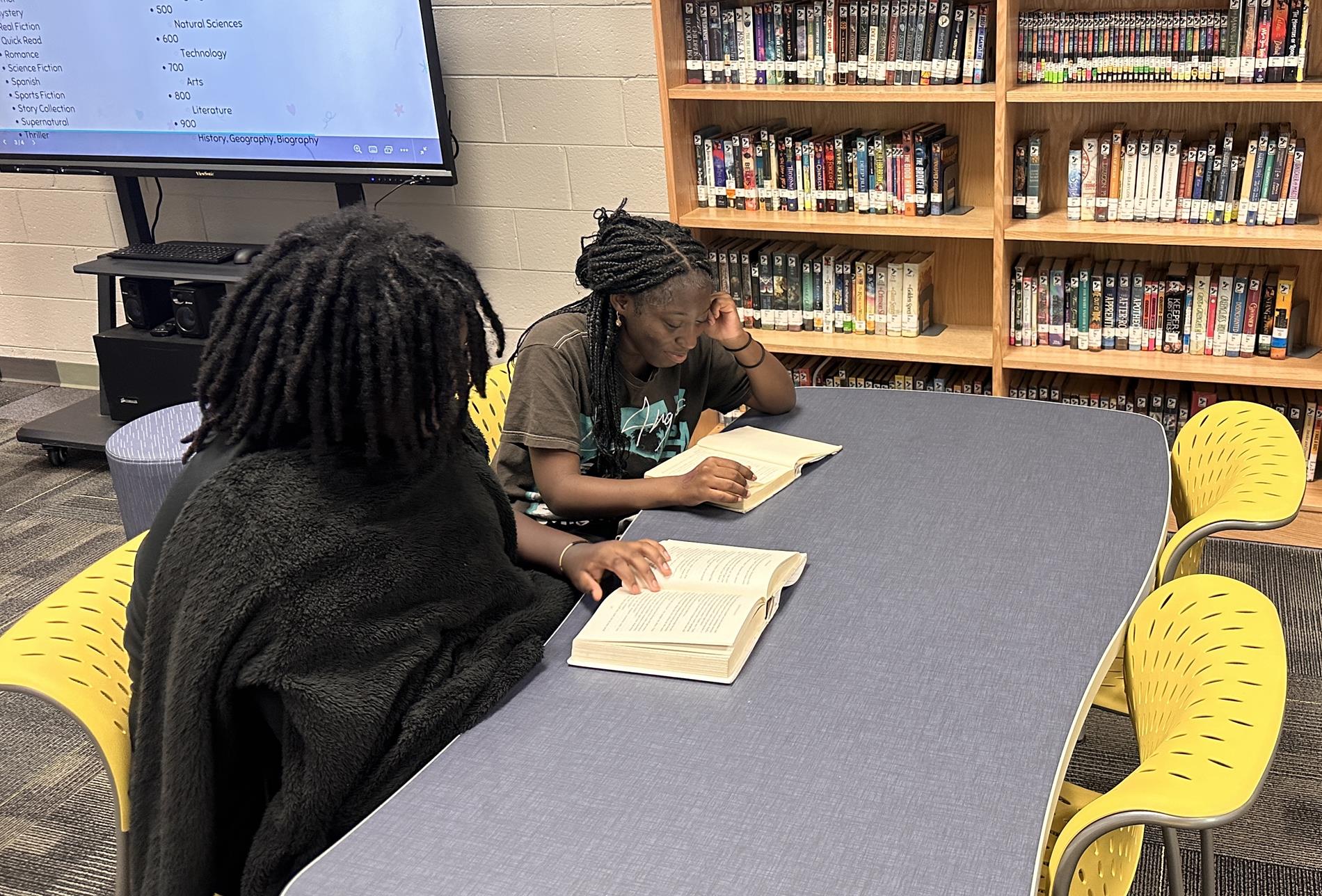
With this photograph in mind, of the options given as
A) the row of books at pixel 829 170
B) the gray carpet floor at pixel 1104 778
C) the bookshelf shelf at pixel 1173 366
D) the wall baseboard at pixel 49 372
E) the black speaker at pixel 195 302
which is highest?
the row of books at pixel 829 170

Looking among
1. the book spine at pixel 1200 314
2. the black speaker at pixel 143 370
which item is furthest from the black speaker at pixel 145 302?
the book spine at pixel 1200 314

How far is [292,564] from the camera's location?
1189 mm

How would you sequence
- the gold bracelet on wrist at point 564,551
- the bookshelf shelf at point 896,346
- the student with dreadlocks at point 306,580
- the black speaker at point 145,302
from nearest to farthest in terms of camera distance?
1. the student with dreadlocks at point 306,580
2. the gold bracelet on wrist at point 564,551
3. the bookshelf shelf at point 896,346
4. the black speaker at point 145,302

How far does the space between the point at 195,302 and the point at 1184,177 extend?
2.95 metres

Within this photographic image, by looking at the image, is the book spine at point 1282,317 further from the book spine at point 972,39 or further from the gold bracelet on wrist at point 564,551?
the gold bracelet on wrist at point 564,551

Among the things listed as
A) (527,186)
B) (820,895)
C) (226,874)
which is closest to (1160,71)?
(527,186)

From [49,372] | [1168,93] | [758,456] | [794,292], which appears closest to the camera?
[758,456]

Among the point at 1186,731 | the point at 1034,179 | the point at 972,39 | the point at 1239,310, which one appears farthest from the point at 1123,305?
the point at 1186,731

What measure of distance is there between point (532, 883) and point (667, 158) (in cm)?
244

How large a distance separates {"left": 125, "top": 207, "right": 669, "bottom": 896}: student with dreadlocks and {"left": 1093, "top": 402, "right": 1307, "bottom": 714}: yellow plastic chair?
86 cm

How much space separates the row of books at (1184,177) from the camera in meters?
2.75

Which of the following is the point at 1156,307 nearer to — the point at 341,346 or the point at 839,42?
the point at 839,42

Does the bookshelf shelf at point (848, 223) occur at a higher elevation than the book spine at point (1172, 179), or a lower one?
lower

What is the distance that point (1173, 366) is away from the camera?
2.90m
